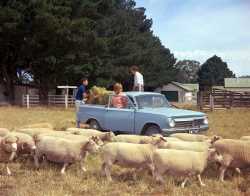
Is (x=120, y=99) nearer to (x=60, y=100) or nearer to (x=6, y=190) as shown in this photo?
(x=6, y=190)

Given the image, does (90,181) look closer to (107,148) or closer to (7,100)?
(107,148)

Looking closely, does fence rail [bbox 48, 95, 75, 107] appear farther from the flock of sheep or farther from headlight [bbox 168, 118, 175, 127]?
the flock of sheep

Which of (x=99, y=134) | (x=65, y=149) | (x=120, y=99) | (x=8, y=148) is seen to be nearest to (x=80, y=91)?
(x=120, y=99)

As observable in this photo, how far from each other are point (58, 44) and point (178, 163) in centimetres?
3132

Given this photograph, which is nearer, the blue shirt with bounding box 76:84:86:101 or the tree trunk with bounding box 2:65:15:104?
the blue shirt with bounding box 76:84:86:101

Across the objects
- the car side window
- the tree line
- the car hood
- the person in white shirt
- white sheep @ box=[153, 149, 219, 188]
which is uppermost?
the tree line

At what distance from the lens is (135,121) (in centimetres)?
1406

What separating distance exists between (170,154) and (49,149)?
2.92 meters

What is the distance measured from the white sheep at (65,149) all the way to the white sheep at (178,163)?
69.7 inches

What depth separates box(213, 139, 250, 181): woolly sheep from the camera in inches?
362

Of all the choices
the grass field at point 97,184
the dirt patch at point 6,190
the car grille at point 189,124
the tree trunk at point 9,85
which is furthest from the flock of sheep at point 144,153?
the tree trunk at point 9,85

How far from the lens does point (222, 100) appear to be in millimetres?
35312

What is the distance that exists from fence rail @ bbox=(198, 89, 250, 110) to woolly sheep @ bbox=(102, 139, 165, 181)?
81.5 feet

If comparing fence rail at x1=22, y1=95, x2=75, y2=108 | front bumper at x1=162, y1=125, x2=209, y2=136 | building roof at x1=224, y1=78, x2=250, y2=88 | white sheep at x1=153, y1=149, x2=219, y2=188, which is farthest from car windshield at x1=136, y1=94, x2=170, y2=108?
building roof at x1=224, y1=78, x2=250, y2=88
